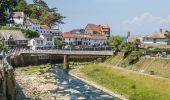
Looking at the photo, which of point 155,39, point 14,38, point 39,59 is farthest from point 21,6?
point 155,39

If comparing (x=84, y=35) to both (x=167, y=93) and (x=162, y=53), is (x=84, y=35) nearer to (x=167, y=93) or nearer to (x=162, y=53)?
(x=162, y=53)

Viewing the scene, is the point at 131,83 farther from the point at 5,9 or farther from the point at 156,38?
the point at 5,9

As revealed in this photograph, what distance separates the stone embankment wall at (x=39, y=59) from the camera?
11490cm

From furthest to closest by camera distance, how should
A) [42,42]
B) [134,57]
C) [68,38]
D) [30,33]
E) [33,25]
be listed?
1. [68,38]
2. [33,25]
3. [42,42]
4. [30,33]
5. [134,57]

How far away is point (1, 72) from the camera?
5194 cm

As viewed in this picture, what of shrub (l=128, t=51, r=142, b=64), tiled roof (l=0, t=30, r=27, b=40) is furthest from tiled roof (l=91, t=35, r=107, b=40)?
shrub (l=128, t=51, r=142, b=64)

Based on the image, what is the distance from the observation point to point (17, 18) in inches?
6624

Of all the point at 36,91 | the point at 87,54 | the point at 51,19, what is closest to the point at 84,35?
the point at 51,19

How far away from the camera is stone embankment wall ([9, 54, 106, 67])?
114900mm

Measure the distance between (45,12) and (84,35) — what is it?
2101 cm

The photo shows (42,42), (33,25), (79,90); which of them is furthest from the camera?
(33,25)

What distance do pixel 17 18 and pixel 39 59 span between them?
48594 millimetres

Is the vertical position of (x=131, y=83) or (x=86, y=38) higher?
(x=86, y=38)

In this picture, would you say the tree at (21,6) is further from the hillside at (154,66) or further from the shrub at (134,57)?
the hillside at (154,66)
